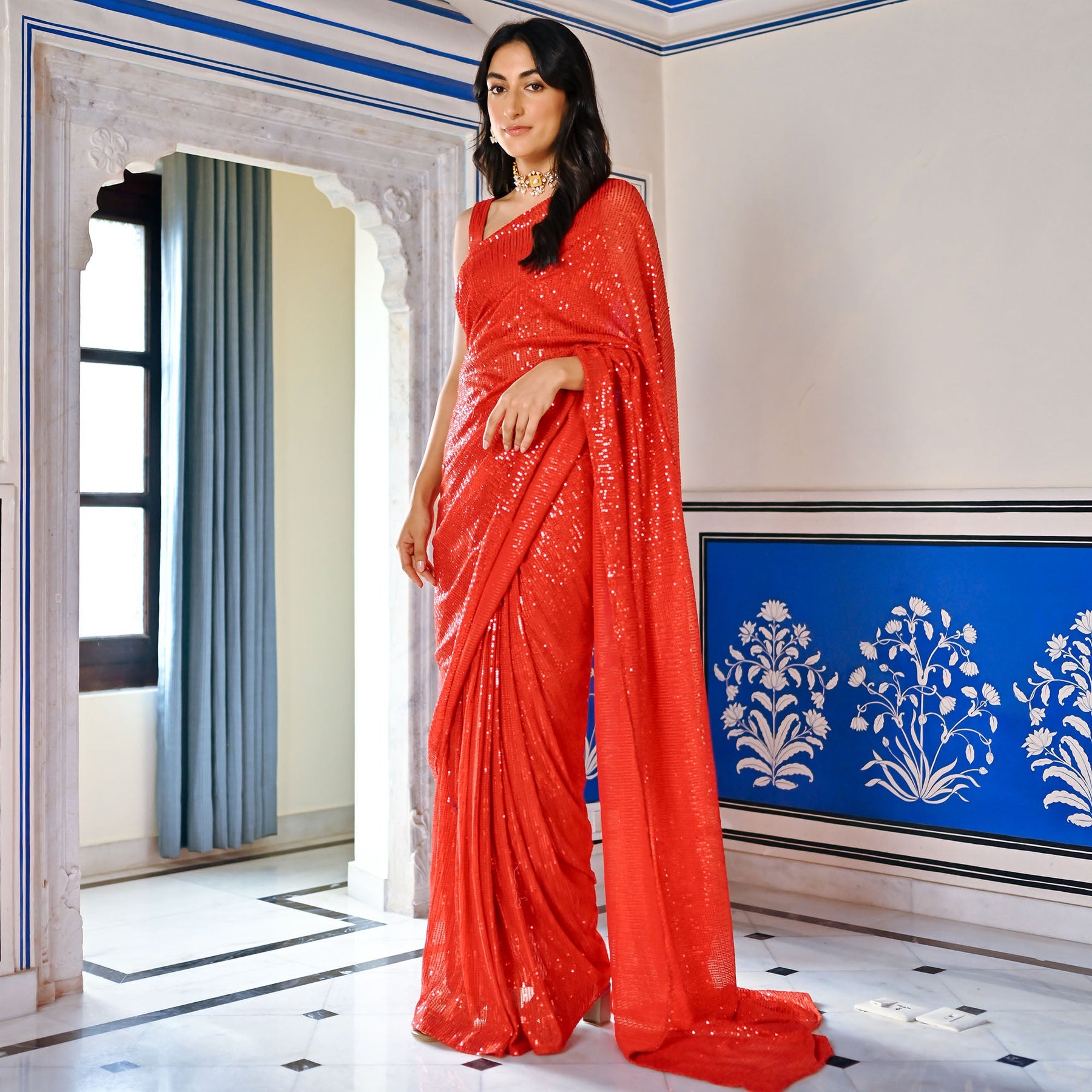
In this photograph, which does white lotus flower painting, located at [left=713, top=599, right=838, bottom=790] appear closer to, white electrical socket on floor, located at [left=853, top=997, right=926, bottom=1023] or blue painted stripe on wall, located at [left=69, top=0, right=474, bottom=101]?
white electrical socket on floor, located at [left=853, top=997, right=926, bottom=1023]

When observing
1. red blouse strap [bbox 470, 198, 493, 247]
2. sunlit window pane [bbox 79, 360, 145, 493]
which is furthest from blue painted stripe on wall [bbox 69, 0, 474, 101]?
sunlit window pane [bbox 79, 360, 145, 493]

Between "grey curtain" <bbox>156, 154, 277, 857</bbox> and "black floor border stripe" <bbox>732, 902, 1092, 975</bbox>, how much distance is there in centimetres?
181

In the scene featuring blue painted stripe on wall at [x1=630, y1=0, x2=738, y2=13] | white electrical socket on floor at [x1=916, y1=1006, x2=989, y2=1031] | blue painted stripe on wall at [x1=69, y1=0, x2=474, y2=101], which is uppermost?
blue painted stripe on wall at [x1=630, y1=0, x2=738, y2=13]

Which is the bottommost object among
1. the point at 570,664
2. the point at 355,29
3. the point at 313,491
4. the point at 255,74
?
the point at 570,664

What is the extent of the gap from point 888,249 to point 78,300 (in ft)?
7.16

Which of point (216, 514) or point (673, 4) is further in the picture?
point (216, 514)

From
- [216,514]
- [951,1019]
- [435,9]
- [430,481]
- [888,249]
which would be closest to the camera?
[951,1019]

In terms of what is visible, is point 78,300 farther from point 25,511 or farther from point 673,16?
point 673,16

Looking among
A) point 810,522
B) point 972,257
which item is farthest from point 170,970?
point 972,257

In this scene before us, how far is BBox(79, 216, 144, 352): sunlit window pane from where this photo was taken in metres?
4.32

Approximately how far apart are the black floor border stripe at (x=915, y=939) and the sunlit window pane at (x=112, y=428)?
250 centimetres

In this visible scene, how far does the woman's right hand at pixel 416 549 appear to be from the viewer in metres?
2.69

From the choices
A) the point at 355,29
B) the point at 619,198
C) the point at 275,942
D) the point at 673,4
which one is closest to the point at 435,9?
the point at 355,29

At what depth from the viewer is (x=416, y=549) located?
2.70 meters
